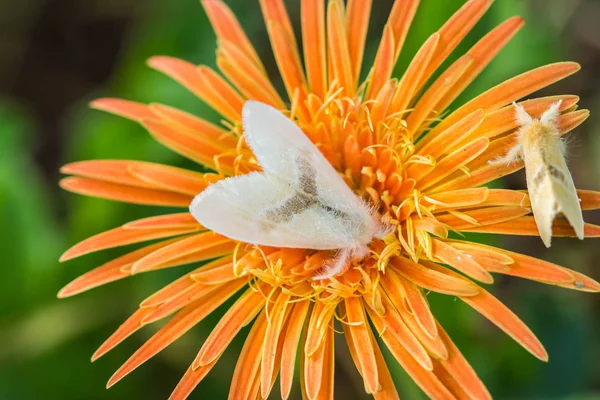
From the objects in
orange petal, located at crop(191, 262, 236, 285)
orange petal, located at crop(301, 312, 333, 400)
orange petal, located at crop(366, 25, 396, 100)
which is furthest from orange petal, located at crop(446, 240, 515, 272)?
orange petal, located at crop(191, 262, 236, 285)

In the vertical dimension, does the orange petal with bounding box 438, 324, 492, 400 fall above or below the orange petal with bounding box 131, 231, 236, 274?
below

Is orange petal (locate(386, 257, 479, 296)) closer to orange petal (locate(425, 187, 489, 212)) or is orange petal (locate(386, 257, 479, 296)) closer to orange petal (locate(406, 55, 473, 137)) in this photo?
orange petal (locate(425, 187, 489, 212))

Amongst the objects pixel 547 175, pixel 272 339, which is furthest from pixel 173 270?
pixel 547 175

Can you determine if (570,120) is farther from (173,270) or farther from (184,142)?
(173,270)

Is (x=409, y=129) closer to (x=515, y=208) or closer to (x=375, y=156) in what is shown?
(x=375, y=156)

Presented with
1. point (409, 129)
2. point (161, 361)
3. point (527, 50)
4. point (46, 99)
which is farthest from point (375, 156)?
point (46, 99)

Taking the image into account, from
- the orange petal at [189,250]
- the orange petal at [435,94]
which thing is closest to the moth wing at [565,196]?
the orange petal at [435,94]
